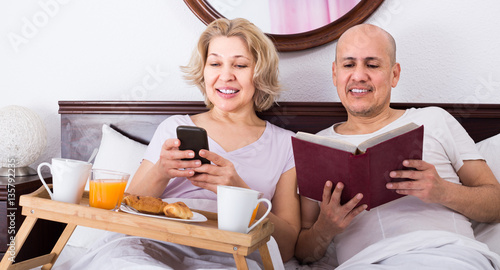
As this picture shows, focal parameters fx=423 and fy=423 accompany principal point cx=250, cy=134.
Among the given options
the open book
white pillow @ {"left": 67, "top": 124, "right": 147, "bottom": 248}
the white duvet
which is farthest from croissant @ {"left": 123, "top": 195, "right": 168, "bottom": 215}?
white pillow @ {"left": 67, "top": 124, "right": 147, "bottom": 248}

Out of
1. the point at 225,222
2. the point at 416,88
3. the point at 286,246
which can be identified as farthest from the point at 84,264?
the point at 416,88

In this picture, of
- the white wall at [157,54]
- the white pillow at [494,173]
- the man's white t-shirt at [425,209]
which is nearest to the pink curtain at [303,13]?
the white wall at [157,54]

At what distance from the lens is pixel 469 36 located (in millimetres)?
1823

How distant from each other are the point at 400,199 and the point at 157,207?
807mm

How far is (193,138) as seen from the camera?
1112 mm

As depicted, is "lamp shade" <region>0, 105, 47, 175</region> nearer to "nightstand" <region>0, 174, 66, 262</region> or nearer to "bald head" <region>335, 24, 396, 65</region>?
"nightstand" <region>0, 174, 66, 262</region>

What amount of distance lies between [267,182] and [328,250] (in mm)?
323

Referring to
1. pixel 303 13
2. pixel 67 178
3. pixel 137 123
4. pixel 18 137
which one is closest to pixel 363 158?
pixel 67 178

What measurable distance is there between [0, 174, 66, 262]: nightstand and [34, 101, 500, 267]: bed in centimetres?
21

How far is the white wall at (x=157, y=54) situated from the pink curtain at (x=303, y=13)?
4.3 inches

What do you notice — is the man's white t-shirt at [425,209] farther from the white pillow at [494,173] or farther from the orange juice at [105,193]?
the orange juice at [105,193]

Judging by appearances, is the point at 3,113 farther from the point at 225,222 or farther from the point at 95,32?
the point at 225,222

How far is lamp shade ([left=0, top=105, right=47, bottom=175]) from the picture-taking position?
1735mm

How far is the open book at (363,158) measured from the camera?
1078 millimetres
